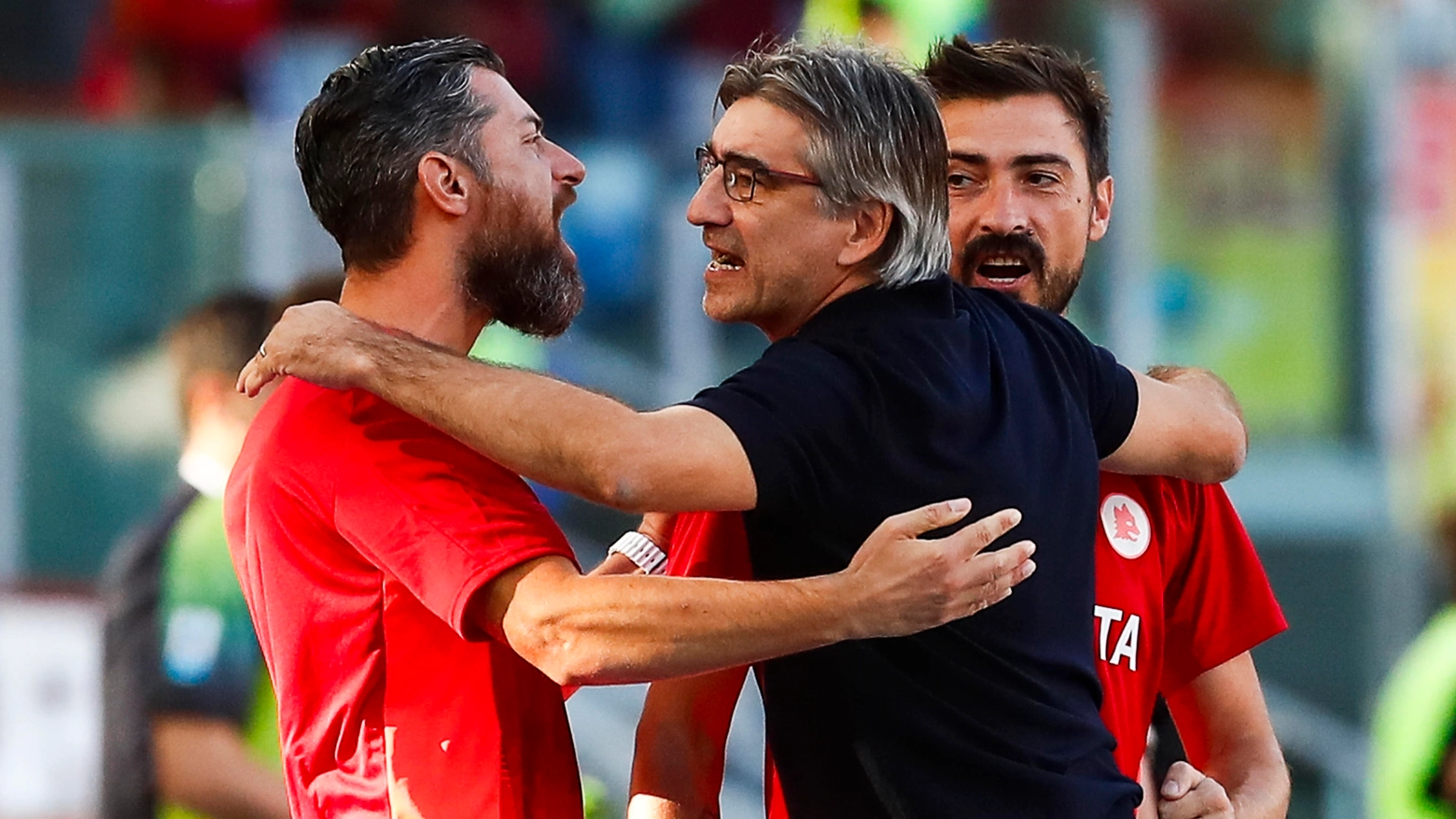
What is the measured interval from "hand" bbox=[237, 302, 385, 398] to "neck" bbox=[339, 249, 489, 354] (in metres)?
0.11

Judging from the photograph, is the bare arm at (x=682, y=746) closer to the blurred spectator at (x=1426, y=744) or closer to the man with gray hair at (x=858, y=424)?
the man with gray hair at (x=858, y=424)

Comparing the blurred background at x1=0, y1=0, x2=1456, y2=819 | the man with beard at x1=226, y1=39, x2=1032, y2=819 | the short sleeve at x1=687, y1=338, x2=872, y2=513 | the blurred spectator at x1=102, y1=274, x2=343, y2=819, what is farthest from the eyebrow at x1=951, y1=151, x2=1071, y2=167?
the blurred background at x1=0, y1=0, x2=1456, y2=819

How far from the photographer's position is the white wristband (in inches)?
99.7

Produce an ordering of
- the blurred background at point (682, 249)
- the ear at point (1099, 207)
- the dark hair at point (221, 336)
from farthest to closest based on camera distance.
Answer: the blurred background at point (682, 249) → the dark hair at point (221, 336) → the ear at point (1099, 207)

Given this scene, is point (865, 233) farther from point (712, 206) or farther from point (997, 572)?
point (997, 572)

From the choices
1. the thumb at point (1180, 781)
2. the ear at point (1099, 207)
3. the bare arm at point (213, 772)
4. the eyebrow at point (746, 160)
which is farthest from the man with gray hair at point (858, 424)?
the bare arm at point (213, 772)

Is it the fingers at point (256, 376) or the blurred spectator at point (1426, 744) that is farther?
the blurred spectator at point (1426, 744)

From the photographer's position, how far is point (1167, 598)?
2.66 meters

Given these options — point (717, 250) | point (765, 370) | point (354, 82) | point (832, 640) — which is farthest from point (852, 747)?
point (354, 82)

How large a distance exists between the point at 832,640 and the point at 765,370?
29 centimetres

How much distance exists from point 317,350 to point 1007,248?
0.92m

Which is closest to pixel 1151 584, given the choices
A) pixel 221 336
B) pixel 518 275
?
pixel 518 275

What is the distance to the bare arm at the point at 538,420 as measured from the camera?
2031 millimetres

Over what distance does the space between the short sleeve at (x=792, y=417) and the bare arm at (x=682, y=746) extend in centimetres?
36
